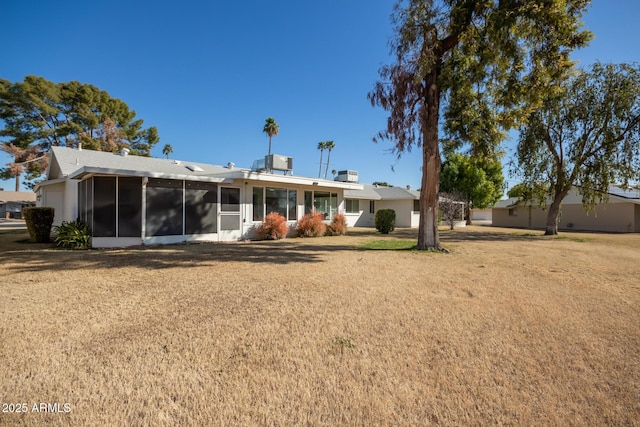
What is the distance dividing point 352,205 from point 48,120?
31.0 meters

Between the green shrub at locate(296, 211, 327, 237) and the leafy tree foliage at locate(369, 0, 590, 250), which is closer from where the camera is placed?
the leafy tree foliage at locate(369, 0, 590, 250)

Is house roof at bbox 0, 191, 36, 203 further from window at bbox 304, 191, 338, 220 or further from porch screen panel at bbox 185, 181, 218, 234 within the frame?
window at bbox 304, 191, 338, 220

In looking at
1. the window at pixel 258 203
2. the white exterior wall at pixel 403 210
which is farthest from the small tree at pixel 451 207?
the window at pixel 258 203

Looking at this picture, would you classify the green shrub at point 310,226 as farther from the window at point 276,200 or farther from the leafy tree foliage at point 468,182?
the leafy tree foliage at point 468,182

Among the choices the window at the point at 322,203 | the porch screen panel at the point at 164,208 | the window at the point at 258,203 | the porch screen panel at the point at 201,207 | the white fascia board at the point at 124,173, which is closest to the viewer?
the white fascia board at the point at 124,173

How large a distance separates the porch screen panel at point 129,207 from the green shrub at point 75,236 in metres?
1.05

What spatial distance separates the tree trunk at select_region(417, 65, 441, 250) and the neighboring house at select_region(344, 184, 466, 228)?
15.2 m

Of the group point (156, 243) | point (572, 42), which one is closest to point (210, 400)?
point (156, 243)

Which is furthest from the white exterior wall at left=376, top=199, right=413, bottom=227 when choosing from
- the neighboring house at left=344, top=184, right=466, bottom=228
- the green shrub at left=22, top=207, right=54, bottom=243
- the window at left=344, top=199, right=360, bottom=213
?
the green shrub at left=22, top=207, right=54, bottom=243

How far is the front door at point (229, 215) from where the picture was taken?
44.0 feet

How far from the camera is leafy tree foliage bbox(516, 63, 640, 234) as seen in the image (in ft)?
56.0

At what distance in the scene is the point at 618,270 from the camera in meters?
8.26

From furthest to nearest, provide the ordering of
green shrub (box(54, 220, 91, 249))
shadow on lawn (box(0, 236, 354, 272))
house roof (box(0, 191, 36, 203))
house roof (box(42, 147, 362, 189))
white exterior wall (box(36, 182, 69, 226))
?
house roof (box(0, 191, 36, 203)) → white exterior wall (box(36, 182, 69, 226)) → house roof (box(42, 147, 362, 189)) → green shrub (box(54, 220, 91, 249)) → shadow on lawn (box(0, 236, 354, 272))

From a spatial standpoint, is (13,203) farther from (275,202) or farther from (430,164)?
(430,164)
